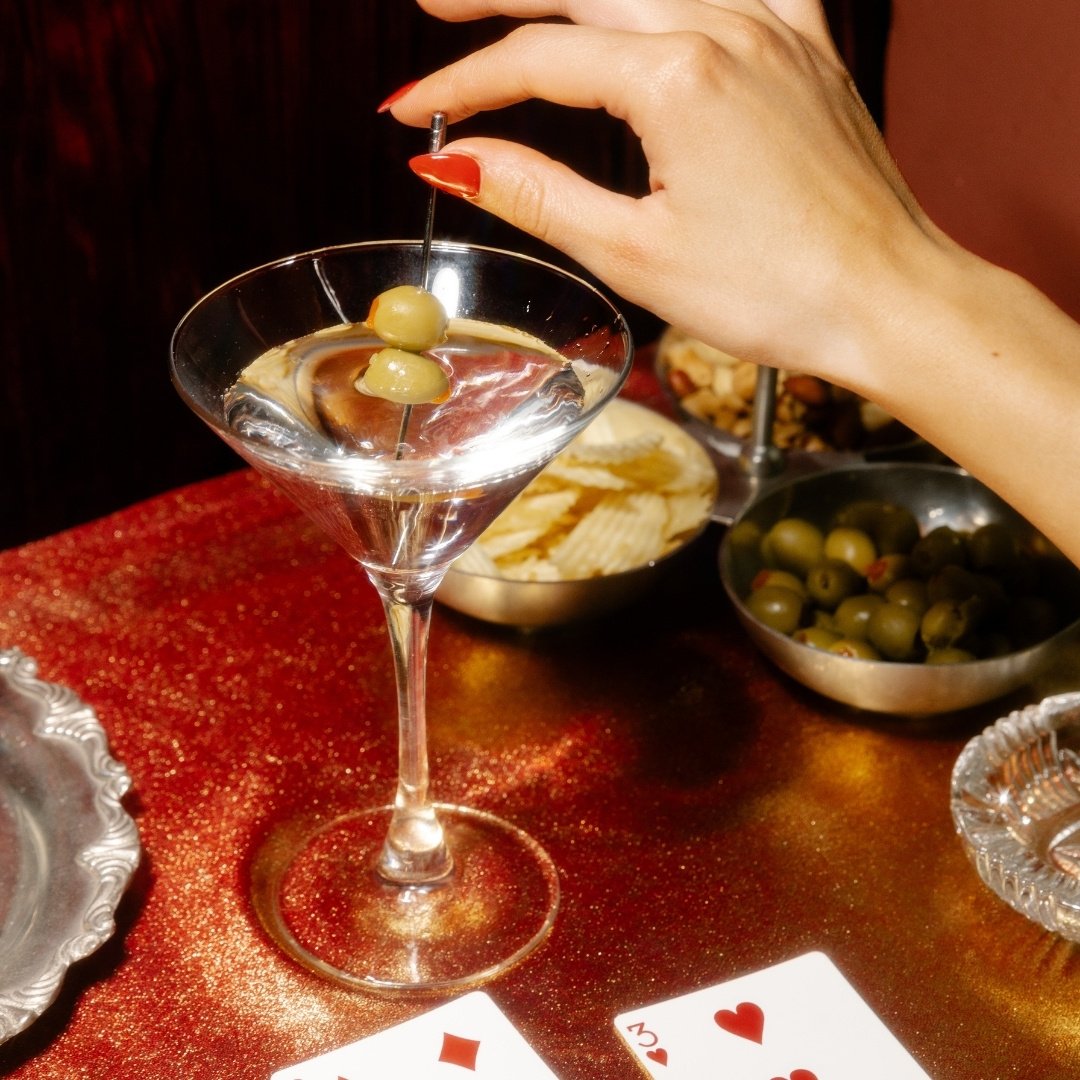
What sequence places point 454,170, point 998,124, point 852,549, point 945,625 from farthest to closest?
point 998,124, point 852,549, point 945,625, point 454,170

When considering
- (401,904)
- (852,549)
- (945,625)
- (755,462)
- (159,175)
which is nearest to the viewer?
(401,904)

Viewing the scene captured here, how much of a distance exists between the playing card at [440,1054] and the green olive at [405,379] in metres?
0.39

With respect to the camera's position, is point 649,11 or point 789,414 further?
point 789,414

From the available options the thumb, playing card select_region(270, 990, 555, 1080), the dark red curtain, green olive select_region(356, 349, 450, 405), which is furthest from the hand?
the dark red curtain

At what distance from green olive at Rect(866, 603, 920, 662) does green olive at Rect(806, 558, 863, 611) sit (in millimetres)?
52

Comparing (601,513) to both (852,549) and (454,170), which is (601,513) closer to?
(852,549)

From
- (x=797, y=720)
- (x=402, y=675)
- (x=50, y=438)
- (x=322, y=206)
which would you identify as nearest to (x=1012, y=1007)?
(x=797, y=720)

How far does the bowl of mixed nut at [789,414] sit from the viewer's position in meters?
1.57

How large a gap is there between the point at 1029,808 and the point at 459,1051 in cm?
46

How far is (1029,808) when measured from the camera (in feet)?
3.44

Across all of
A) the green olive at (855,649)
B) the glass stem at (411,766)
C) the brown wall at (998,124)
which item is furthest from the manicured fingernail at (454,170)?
the brown wall at (998,124)

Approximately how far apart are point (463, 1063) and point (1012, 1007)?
0.36m

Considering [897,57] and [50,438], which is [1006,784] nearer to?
[897,57]

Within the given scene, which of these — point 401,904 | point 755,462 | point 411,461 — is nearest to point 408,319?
point 411,461
